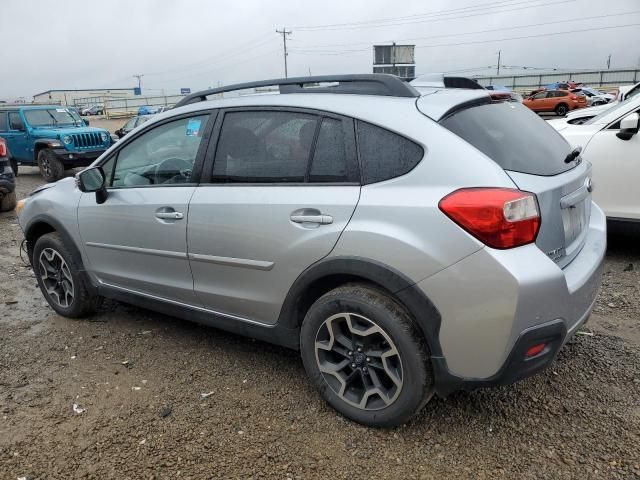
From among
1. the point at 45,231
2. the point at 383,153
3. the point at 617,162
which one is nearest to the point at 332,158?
the point at 383,153

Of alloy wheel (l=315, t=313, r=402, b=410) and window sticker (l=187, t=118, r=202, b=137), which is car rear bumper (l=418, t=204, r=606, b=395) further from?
window sticker (l=187, t=118, r=202, b=137)

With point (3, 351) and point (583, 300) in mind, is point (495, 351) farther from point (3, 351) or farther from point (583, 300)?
point (3, 351)

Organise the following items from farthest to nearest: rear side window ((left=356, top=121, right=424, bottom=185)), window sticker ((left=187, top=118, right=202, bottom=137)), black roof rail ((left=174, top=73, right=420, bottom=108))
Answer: window sticker ((left=187, top=118, right=202, bottom=137)) < black roof rail ((left=174, top=73, right=420, bottom=108)) < rear side window ((left=356, top=121, right=424, bottom=185))

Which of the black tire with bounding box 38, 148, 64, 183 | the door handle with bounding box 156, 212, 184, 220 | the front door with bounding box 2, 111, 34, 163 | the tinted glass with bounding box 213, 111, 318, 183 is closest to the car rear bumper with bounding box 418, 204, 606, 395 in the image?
the tinted glass with bounding box 213, 111, 318, 183

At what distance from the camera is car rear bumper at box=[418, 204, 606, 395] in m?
2.14

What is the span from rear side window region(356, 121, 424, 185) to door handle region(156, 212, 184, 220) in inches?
48.1

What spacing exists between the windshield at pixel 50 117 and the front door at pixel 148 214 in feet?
38.0

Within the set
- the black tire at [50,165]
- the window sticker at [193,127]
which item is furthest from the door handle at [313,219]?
the black tire at [50,165]

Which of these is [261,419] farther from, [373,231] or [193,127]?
[193,127]

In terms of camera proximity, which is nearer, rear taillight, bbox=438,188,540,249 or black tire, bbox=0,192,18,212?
rear taillight, bbox=438,188,540,249

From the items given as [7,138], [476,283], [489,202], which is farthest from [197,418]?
[7,138]

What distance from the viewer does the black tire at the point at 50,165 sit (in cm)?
1268

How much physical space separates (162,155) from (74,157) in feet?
35.2

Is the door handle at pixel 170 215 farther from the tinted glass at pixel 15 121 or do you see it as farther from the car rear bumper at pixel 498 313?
the tinted glass at pixel 15 121
